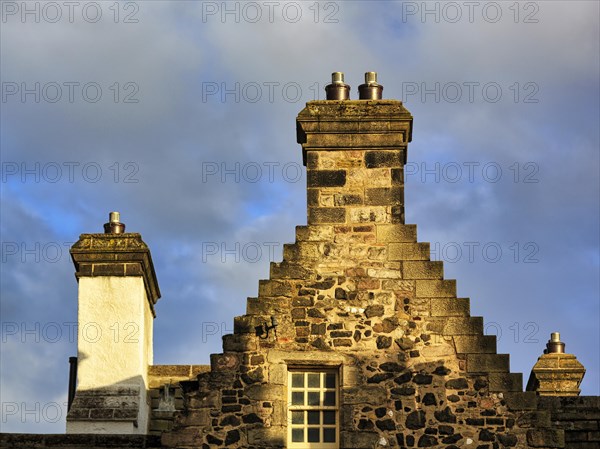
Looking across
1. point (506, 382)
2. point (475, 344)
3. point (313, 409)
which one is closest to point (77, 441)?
point (313, 409)

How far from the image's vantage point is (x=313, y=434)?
2762 centimetres

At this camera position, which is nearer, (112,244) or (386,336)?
(386,336)

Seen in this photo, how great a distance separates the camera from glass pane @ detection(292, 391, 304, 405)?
90.9 feet

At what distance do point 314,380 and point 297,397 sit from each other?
329 millimetres

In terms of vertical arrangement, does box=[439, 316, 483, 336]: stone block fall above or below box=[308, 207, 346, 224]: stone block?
below

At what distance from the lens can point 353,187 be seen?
2888 centimetres

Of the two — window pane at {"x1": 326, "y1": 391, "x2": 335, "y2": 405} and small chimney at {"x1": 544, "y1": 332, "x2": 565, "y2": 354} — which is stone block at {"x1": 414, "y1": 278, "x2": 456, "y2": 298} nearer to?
window pane at {"x1": 326, "y1": 391, "x2": 335, "y2": 405}

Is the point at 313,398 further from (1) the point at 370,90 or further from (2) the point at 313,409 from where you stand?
(1) the point at 370,90

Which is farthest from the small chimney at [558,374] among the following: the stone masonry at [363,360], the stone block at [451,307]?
the stone block at [451,307]

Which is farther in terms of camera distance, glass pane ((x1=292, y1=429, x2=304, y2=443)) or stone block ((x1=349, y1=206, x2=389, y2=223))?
stone block ((x1=349, y1=206, x2=389, y2=223))

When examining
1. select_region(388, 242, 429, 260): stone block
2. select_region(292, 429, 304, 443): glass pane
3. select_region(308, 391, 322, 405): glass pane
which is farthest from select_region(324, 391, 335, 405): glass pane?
select_region(388, 242, 429, 260): stone block

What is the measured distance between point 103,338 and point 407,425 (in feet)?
15.5

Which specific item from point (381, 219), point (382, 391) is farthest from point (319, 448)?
point (381, 219)

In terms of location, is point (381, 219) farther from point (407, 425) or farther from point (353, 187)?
point (407, 425)
